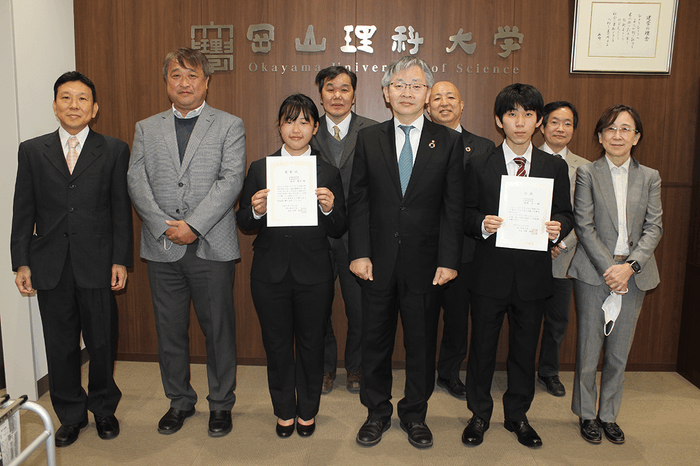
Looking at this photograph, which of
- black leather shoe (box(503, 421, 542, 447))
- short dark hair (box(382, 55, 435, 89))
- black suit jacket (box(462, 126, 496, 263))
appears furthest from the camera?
A: black suit jacket (box(462, 126, 496, 263))

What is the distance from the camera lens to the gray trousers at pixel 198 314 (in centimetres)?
277

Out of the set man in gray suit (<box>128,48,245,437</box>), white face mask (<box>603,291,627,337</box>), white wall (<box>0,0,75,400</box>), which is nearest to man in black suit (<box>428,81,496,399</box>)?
white face mask (<box>603,291,627,337</box>)

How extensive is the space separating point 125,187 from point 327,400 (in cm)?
187

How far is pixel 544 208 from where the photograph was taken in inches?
96.9

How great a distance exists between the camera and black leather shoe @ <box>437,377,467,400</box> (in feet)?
10.8

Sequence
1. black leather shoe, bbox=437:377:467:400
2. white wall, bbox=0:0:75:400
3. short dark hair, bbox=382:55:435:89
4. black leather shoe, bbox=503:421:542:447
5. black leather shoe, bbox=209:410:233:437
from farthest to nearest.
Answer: black leather shoe, bbox=437:377:467:400
white wall, bbox=0:0:75:400
black leather shoe, bbox=209:410:233:437
black leather shoe, bbox=503:421:542:447
short dark hair, bbox=382:55:435:89

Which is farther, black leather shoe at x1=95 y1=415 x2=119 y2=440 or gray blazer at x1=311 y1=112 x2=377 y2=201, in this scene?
gray blazer at x1=311 y1=112 x2=377 y2=201

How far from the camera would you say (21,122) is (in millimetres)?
3121

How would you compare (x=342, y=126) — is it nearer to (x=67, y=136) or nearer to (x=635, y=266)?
(x=67, y=136)

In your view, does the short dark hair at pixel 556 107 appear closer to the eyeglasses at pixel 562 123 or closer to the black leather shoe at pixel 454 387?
the eyeglasses at pixel 562 123

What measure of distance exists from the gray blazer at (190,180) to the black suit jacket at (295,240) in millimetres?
170

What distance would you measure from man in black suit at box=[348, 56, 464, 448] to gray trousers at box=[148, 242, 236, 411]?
0.82 meters

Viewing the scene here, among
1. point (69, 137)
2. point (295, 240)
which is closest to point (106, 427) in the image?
point (295, 240)

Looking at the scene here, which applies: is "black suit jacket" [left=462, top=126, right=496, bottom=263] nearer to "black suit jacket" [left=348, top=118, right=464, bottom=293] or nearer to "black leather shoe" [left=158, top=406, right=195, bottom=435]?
"black suit jacket" [left=348, top=118, right=464, bottom=293]
